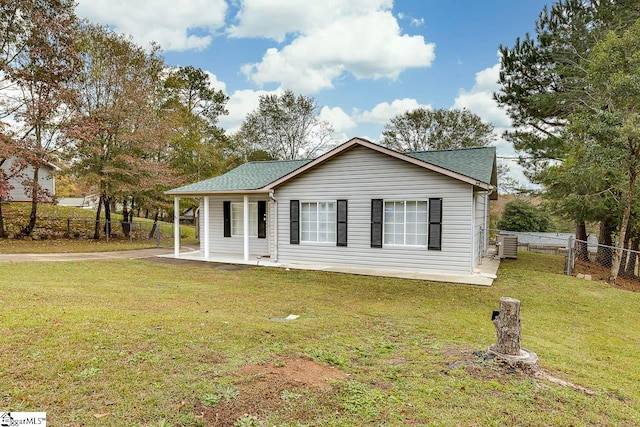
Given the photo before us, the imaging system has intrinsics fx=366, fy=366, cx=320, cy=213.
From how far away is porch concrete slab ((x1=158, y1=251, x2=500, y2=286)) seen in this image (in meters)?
9.46

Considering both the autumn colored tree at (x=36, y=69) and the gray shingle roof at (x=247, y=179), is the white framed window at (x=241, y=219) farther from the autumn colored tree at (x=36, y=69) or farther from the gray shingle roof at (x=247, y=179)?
the autumn colored tree at (x=36, y=69)

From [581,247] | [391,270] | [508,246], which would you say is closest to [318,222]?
[391,270]

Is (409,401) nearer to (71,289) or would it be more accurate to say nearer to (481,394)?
(481,394)

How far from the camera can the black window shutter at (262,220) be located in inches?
542

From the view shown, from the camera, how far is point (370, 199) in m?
11.1

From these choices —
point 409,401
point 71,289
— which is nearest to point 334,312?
point 409,401

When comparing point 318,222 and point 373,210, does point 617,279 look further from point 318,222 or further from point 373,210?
point 318,222

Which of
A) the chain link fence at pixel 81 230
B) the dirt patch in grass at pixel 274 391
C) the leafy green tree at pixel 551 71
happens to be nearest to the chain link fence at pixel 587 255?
the leafy green tree at pixel 551 71

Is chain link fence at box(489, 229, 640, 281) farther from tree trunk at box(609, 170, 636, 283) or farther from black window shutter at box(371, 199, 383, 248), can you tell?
black window shutter at box(371, 199, 383, 248)

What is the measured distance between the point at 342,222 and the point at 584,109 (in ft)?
27.4

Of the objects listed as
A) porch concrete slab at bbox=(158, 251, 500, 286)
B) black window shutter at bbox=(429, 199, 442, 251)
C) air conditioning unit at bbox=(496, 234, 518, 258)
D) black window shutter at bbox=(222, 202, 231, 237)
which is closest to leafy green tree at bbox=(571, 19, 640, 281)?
air conditioning unit at bbox=(496, 234, 518, 258)

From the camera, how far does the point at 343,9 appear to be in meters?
14.2

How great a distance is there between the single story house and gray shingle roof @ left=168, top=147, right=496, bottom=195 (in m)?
0.04

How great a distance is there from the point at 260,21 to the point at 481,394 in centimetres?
1501
